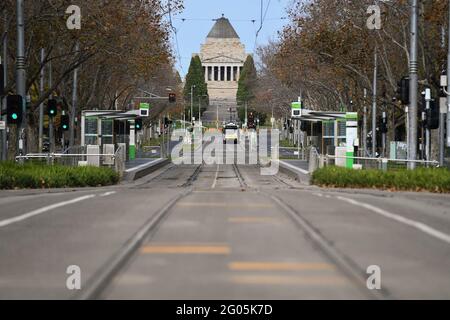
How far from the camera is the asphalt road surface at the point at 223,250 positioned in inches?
332

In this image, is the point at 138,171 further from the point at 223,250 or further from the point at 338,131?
the point at 223,250

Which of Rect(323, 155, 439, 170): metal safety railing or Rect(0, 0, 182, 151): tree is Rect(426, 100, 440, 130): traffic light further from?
Rect(0, 0, 182, 151): tree

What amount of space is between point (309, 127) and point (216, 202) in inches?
1318

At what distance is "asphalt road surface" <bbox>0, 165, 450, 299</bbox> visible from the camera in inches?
332

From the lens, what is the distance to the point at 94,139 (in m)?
45.6

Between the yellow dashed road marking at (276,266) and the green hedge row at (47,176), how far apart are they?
59.6ft

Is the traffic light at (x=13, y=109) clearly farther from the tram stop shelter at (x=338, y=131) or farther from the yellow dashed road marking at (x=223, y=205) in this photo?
the tram stop shelter at (x=338, y=131)

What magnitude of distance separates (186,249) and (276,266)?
73.2 inches

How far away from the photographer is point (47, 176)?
1098 inches

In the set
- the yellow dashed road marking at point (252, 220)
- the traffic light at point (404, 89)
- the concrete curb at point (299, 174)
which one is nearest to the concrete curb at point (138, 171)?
the concrete curb at point (299, 174)

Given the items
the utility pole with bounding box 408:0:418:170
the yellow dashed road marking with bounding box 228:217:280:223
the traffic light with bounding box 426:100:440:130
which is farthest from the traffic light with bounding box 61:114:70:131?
the yellow dashed road marking with bounding box 228:217:280:223

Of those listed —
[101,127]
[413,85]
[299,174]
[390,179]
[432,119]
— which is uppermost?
[413,85]

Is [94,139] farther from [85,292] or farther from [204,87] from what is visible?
[204,87]

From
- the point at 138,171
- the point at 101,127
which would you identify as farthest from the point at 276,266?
the point at 101,127
